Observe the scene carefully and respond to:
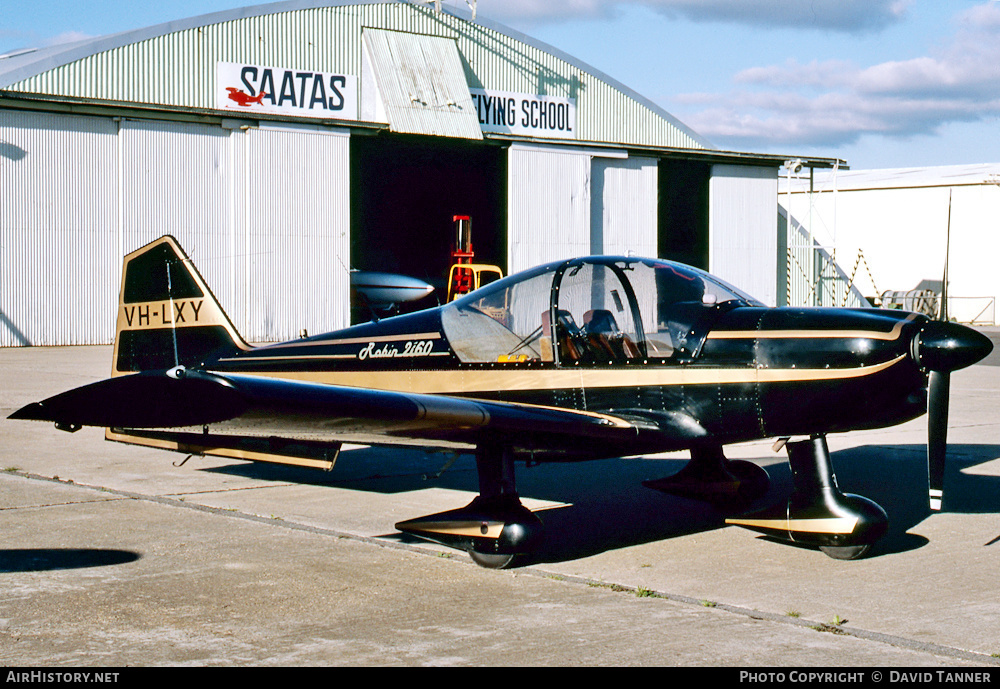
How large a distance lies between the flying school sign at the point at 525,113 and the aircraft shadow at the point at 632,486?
22.4 m

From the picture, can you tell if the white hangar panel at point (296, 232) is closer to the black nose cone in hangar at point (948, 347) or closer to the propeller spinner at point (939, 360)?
the propeller spinner at point (939, 360)

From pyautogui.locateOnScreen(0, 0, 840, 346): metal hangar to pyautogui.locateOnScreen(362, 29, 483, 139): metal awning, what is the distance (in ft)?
0.21

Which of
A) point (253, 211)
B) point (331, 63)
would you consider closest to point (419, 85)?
point (331, 63)

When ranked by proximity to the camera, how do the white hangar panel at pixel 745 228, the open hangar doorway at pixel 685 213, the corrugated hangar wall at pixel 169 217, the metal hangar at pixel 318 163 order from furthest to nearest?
the open hangar doorway at pixel 685 213
the white hangar panel at pixel 745 228
the metal hangar at pixel 318 163
the corrugated hangar wall at pixel 169 217

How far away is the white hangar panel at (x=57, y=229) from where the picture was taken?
75.9 ft

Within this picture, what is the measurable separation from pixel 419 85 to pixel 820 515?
25.1 meters

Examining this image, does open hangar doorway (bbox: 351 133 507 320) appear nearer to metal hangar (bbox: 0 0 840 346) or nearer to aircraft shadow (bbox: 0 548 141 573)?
metal hangar (bbox: 0 0 840 346)

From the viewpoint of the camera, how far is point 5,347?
2308cm

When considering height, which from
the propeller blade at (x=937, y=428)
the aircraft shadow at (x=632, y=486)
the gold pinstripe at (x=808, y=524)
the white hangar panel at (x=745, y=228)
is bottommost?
the aircraft shadow at (x=632, y=486)

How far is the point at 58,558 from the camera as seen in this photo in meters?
5.84

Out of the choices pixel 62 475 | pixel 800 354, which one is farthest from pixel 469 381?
pixel 62 475

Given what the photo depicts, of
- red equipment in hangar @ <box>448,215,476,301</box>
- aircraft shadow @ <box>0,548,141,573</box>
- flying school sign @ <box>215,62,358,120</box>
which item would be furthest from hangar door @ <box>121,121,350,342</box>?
aircraft shadow @ <box>0,548,141,573</box>

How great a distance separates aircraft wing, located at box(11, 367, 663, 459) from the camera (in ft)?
15.0

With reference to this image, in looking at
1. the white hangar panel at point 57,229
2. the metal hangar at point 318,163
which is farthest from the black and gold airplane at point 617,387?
the metal hangar at point 318,163
